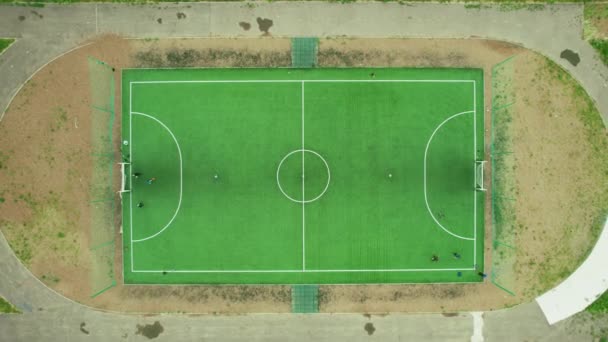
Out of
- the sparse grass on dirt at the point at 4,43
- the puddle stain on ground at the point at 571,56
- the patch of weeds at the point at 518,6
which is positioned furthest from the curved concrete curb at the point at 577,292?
the sparse grass on dirt at the point at 4,43

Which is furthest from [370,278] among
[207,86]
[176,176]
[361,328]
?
[207,86]

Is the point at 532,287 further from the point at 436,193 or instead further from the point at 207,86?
A: the point at 207,86

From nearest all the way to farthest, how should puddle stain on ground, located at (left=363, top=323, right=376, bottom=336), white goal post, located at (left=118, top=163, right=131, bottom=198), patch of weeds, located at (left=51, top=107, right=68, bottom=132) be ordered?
white goal post, located at (left=118, top=163, right=131, bottom=198) → puddle stain on ground, located at (left=363, top=323, right=376, bottom=336) → patch of weeds, located at (left=51, top=107, right=68, bottom=132)

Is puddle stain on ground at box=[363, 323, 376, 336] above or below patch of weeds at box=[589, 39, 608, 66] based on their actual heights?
below

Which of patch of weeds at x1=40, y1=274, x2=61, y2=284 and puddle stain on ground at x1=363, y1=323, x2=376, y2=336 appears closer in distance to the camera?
puddle stain on ground at x1=363, y1=323, x2=376, y2=336

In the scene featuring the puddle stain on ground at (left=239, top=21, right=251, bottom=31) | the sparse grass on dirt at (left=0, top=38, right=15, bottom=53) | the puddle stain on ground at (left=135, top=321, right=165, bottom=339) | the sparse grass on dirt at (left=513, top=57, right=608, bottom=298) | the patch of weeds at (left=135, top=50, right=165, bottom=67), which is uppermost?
the puddle stain on ground at (left=239, top=21, right=251, bottom=31)

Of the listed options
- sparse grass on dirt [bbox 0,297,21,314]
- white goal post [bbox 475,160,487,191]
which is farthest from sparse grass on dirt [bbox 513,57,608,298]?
sparse grass on dirt [bbox 0,297,21,314]

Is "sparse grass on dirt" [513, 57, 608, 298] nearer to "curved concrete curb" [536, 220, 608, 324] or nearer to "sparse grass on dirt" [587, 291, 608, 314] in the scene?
"curved concrete curb" [536, 220, 608, 324]

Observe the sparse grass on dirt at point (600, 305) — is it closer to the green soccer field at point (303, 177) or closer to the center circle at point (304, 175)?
the green soccer field at point (303, 177)
